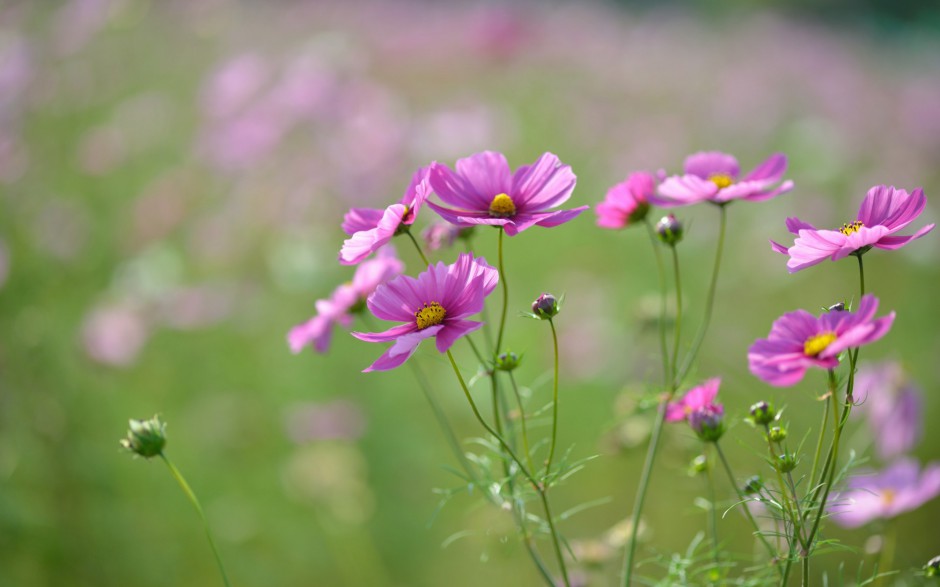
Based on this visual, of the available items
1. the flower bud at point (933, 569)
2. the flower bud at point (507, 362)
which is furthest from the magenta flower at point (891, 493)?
the flower bud at point (507, 362)

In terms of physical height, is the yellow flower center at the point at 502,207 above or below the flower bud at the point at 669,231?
above

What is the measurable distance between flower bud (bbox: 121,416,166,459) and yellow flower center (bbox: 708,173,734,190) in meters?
0.56

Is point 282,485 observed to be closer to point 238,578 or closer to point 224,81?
point 238,578

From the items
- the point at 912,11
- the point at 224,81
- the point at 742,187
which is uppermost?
the point at 742,187

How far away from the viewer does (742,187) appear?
0.69 metres

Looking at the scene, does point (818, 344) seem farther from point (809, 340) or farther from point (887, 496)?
point (887, 496)

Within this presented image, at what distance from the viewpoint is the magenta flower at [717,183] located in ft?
2.24

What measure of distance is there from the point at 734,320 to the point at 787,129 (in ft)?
5.57

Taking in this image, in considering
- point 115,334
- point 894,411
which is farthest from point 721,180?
point 115,334

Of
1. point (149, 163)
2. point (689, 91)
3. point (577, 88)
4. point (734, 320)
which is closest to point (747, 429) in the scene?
point (734, 320)

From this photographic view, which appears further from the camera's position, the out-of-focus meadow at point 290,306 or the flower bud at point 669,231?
the out-of-focus meadow at point 290,306

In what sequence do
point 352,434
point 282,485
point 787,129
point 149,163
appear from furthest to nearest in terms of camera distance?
point 787,129 < point 149,163 < point 282,485 < point 352,434

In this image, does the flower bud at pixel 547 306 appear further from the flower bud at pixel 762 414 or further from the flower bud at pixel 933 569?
the flower bud at pixel 933 569

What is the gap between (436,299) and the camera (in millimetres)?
631
